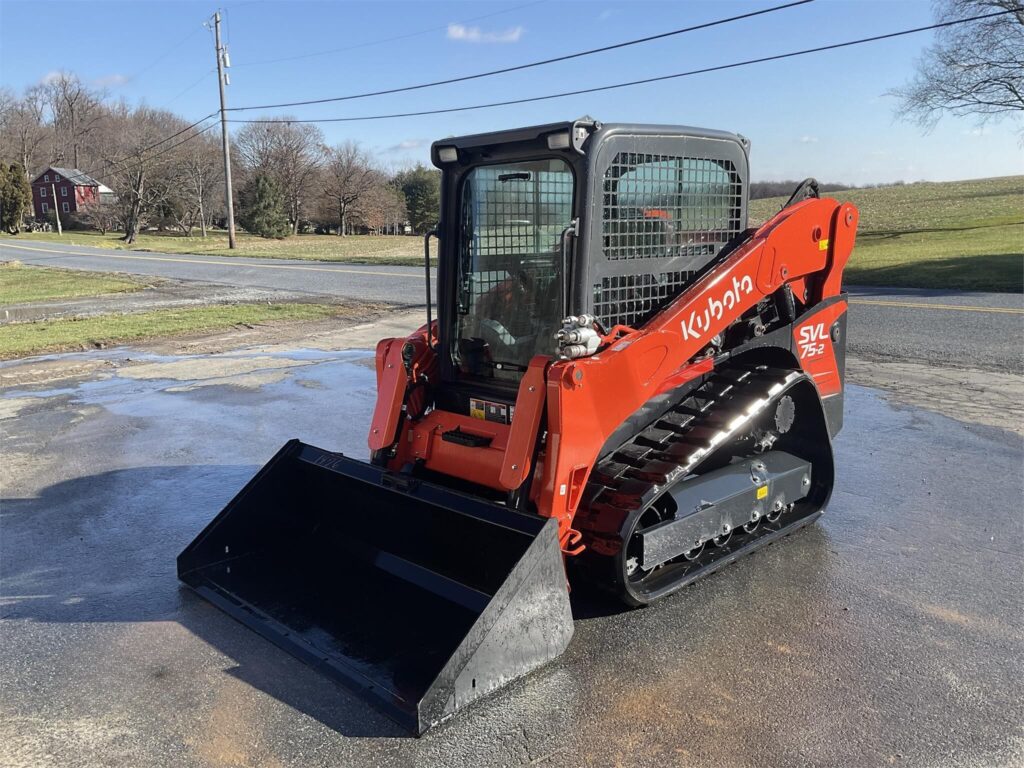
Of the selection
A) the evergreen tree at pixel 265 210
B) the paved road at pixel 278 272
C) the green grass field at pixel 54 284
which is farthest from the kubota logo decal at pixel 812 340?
the evergreen tree at pixel 265 210

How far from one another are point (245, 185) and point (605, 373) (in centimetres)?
6171

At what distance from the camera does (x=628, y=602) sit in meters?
3.88

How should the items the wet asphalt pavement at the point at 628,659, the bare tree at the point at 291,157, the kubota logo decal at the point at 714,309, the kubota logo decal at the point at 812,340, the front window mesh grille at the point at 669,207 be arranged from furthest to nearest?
the bare tree at the point at 291,157 → the kubota logo decal at the point at 812,340 → the kubota logo decal at the point at 714,309 → the front window mesh grille at the point at 669,207 → the wet asphalt pavement at the point at 628,659

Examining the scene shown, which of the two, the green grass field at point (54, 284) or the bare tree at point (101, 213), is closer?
the green grass field at point (54, 284)

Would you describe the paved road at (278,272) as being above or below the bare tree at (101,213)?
below

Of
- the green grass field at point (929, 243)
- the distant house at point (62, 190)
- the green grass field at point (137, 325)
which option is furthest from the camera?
the distant house at point (62, 190)

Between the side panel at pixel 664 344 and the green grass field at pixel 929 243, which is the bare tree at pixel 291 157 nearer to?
the green grass field at pixel 929 243

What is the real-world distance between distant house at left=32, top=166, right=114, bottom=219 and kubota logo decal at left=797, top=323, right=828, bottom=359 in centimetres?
8347

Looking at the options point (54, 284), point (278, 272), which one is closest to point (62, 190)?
point (278, 272)

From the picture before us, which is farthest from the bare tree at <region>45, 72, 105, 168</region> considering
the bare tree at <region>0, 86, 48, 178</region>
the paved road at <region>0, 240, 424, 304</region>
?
the paved road at <region>0, 240, 424, 304</region>

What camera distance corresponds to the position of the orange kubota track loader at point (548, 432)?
3570 mm

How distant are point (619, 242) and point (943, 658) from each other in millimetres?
2350

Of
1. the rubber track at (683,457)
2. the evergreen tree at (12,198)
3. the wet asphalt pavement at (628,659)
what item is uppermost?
the evergreen tree at (12,198)

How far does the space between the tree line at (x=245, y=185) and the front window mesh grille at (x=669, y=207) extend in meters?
55.5
